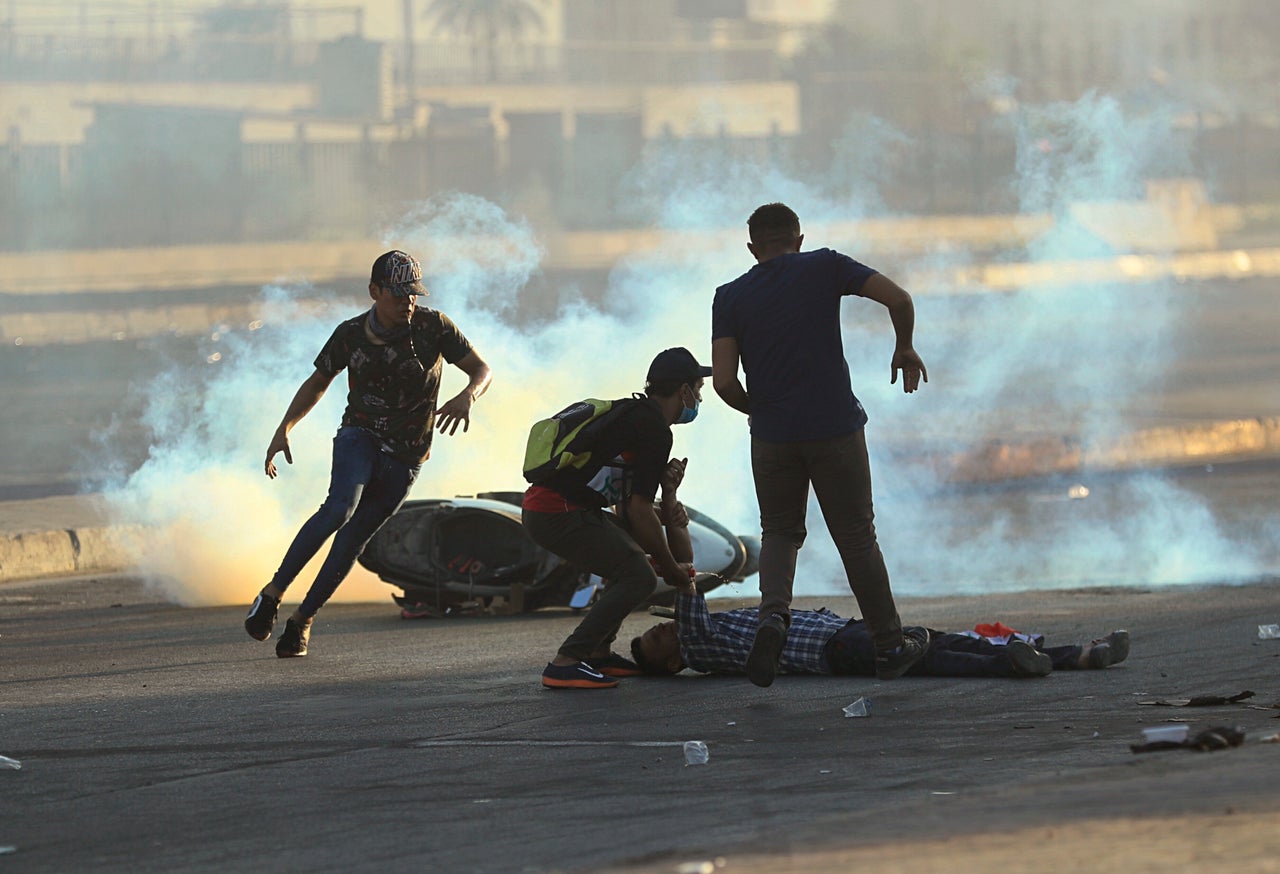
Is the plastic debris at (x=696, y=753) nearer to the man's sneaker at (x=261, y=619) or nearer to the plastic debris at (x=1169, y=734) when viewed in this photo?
the plastic debris at (x=1169, y=734)

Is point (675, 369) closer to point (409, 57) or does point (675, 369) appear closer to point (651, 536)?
point (651, 536)

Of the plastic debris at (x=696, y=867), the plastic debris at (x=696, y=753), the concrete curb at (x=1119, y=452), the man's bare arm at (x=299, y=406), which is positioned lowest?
the concrete curb at (x=1119, y=452)

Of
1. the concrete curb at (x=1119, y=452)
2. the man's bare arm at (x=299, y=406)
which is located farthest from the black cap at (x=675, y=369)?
the concrete curb at (x=1119, y=452)

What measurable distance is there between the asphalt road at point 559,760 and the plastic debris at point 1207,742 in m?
0.08

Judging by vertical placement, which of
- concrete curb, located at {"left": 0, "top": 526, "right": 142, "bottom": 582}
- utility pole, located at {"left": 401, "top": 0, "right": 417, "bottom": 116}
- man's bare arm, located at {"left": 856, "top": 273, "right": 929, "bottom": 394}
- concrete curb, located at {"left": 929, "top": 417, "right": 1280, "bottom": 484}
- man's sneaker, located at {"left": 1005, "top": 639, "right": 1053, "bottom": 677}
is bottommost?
concrete curb, located at {"left": 929, "top": 417, "right": 1280, "bottom": 484}

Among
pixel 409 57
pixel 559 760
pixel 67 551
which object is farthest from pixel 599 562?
pixel 409 57

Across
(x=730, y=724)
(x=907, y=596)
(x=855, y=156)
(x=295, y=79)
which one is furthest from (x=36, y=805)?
(x=295, y=79)

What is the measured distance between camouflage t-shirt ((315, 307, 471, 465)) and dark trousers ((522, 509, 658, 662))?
132 centimetres

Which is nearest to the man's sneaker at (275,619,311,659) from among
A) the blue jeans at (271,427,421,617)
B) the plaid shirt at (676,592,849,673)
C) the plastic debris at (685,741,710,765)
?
the blue jeans at (271,427,421,617)

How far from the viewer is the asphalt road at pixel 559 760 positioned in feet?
13.0

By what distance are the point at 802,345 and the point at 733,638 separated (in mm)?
1162

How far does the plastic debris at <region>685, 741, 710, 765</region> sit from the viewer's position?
5.08 metres

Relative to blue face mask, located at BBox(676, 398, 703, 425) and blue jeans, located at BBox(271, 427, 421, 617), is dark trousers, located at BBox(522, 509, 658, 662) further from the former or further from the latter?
blue jeans, located at BBox(271, 427, 421, 617)

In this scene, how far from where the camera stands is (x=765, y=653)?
6234 mm
